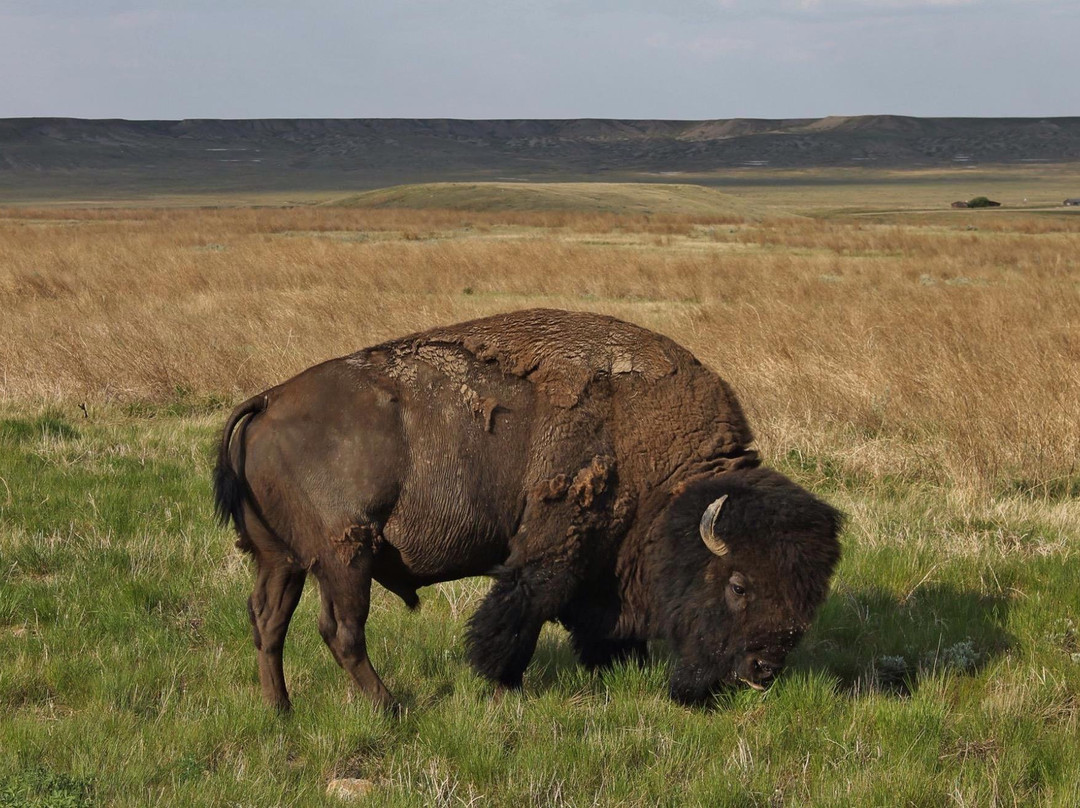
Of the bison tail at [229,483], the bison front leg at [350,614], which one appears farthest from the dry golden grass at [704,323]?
the bison tail at [229,483]

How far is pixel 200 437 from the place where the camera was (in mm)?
9766

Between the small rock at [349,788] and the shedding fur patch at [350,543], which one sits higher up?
the shedding fur patch at [350,543]

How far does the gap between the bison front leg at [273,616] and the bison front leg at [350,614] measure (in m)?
0.22

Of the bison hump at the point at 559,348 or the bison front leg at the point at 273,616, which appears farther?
the bison hump at the point at 559,348

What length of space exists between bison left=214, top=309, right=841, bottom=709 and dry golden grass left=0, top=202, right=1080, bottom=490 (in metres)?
4.42

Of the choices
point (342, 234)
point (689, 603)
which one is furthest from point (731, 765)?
point (342, 234)

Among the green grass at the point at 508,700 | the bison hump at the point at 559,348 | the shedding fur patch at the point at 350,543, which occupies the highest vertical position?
the bison hump at the point at 559,348

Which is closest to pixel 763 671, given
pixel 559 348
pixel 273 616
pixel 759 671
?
pixel 759 671

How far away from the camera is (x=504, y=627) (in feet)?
15.0

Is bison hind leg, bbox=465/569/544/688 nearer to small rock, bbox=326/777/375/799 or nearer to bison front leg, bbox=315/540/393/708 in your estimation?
bison front leg, bbox=315/540/393/708

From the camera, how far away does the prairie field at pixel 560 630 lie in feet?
13.3

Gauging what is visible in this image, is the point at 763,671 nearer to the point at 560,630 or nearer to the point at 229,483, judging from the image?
the point at 560,630

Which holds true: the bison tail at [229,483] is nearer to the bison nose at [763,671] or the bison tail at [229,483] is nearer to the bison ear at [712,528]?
the bison ear at [712,528]

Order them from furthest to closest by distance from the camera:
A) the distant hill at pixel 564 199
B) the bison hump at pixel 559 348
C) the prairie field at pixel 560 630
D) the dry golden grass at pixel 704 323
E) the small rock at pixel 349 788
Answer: the distant hill at pixel 564 199, the dry golden grass at pixel 704 323, the bison hump at pixel 559 348, the prairie field at pixel 560 630, the small rock at pixel 349 788
